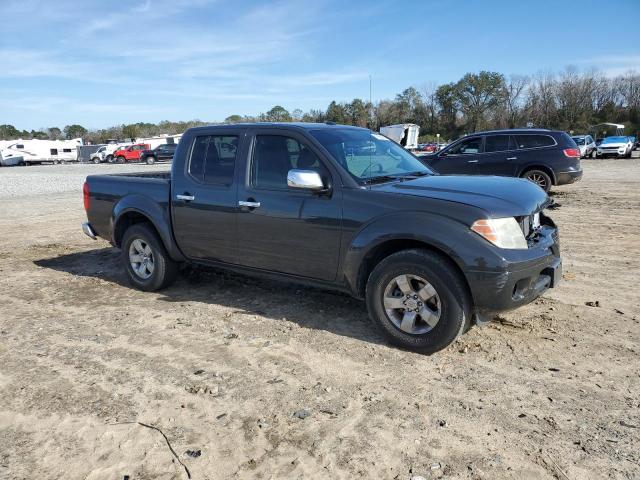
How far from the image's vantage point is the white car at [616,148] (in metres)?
33.9

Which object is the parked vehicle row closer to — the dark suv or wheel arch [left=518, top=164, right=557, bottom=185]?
the dark suv

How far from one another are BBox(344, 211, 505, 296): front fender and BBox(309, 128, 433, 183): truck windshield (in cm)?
56

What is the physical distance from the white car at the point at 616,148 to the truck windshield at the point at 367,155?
34.0m

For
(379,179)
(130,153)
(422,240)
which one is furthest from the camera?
(130,153)

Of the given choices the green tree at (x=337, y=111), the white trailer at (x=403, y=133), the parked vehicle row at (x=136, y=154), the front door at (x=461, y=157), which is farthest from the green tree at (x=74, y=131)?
the front door at (x=461, y=157)

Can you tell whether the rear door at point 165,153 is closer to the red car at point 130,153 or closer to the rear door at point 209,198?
the red car at point 130,153

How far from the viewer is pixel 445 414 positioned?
10.7ft

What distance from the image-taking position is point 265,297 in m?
5.74

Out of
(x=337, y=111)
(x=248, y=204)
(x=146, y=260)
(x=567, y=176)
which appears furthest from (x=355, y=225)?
(x=337, y=111)

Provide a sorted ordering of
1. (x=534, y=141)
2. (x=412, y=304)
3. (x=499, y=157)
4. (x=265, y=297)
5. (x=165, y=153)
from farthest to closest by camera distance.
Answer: (x=165, y=153)
(x=499, y=157)
(x=534, y=141)
(x=265, y=297)
(x=412, y=304)

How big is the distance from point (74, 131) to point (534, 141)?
13729 cm

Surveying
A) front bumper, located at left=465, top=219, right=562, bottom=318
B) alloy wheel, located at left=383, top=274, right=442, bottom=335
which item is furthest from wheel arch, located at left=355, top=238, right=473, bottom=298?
alloy wheel, located at left=383, top=274, right=442, bottom=335

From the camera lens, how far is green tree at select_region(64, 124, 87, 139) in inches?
4990

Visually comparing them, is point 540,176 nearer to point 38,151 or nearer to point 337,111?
point 38,151
